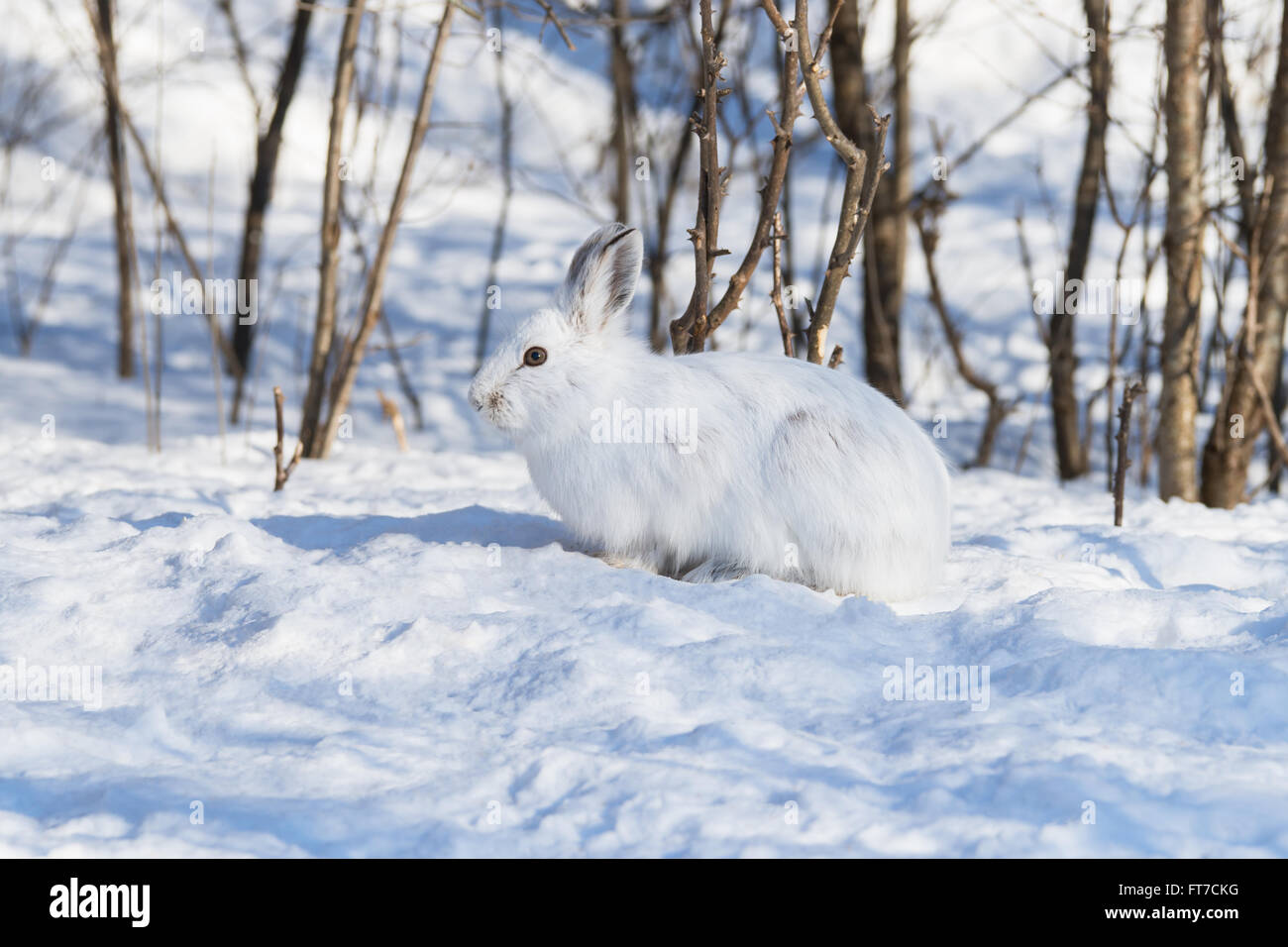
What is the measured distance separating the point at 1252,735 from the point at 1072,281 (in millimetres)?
6094

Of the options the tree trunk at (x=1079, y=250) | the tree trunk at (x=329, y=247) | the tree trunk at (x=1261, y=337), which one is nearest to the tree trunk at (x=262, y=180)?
the tree trunk at (x=329, y=247)

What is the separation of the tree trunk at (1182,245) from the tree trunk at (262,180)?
5609mm

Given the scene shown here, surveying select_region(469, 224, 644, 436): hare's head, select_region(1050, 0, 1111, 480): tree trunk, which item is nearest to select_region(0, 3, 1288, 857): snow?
select_region(469, 224, 644, 436): hare's head

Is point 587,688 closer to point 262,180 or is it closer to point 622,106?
point 622,106

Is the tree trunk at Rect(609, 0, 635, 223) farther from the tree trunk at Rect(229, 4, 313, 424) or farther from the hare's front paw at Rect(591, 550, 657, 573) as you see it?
the hare's front paw at Rect(591, 550, 657, 573)

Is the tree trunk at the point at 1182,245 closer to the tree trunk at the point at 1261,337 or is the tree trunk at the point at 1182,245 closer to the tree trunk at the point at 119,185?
the tree trunk at the point at 1261,337

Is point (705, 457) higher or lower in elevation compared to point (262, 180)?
lower

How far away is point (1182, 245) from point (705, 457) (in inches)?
159

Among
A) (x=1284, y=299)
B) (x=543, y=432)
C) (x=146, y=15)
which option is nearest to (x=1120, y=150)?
(x=1284, y=299)

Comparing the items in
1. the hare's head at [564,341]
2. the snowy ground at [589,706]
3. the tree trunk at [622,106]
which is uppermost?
the tree trunk at [622,106]

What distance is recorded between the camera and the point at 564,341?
405 cm

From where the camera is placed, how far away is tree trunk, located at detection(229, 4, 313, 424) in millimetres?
9445

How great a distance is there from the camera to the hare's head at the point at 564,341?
397 centimetres

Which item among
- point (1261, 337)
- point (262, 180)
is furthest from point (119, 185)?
point (1261, 337)
